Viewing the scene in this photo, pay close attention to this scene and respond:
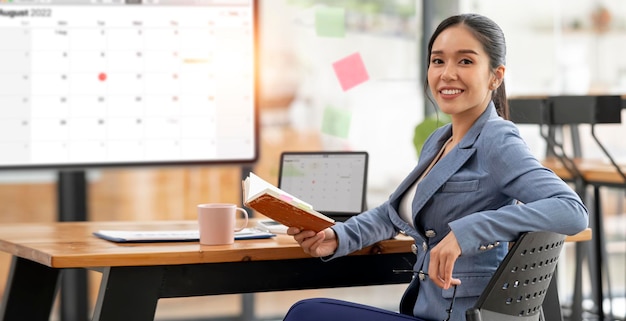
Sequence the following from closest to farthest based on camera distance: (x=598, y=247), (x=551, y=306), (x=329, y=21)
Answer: (x=551, y=306)
(x=329, y=21)
(x=598, y=247)

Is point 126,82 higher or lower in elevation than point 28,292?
higher

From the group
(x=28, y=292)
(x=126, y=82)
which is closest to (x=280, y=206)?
(x=28, y=292)

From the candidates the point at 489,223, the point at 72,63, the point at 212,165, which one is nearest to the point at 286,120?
the point at 212,165

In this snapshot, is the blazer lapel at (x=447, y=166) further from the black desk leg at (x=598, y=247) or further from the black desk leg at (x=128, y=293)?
the black desk leg at (x=598, y=247)

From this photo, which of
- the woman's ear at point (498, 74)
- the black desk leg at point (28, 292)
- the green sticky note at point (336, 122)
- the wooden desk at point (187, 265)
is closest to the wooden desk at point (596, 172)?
the green sticky note at point (336, 122)

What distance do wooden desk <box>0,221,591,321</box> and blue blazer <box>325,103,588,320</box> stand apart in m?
0.12

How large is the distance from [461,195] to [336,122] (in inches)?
91.4

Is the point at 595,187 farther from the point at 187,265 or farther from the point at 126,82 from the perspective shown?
the point at 187,265

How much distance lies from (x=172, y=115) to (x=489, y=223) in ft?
4.69

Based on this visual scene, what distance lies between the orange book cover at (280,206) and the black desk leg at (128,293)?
0.95 ft

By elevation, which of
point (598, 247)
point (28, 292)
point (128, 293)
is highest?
point (128, 293)

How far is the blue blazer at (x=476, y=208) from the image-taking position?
71.8 inches

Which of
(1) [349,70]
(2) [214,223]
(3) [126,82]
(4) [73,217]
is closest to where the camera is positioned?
(2) [214,223]

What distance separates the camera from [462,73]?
6.70ft
